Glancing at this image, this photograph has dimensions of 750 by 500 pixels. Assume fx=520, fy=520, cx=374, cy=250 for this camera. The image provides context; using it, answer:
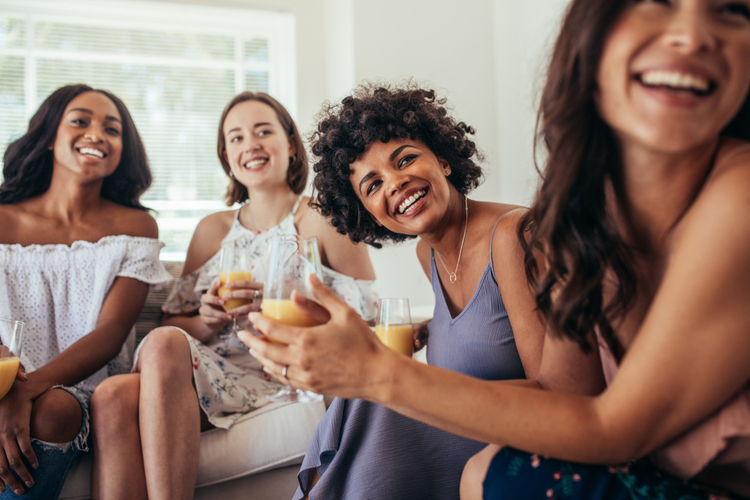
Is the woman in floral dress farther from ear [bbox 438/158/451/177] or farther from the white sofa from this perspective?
ear [bbox 438/158/451/177]

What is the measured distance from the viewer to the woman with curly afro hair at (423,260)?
122 cm

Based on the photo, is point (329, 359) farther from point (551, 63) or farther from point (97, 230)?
point (97, 230)

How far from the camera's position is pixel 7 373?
1314mm

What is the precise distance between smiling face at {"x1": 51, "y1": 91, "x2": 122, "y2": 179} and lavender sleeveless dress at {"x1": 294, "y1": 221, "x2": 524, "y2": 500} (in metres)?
1.49

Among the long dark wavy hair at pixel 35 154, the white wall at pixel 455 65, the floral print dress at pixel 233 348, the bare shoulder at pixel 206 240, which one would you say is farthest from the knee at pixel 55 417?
the white wall at pixel 455 65

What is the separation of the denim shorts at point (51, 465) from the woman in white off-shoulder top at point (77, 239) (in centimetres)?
13

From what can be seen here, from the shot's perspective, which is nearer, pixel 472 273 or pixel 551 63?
pixel 551 63

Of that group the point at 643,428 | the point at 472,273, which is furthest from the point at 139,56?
the point at 643,428

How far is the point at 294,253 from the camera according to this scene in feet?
2.90

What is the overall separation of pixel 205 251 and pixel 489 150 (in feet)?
7.14

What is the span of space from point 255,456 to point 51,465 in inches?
22.2

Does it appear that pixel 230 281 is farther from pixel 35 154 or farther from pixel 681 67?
pixel 681 67

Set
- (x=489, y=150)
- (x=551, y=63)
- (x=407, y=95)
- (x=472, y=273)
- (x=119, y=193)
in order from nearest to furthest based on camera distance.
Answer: (x=551, y=63) < (x=472, y=273) < (x=407, y=95) < (x=119, y=193) < (x=489, y=150)

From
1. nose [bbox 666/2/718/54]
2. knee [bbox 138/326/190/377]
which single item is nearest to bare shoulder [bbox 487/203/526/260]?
nose [bbox 666/2/718/54]
